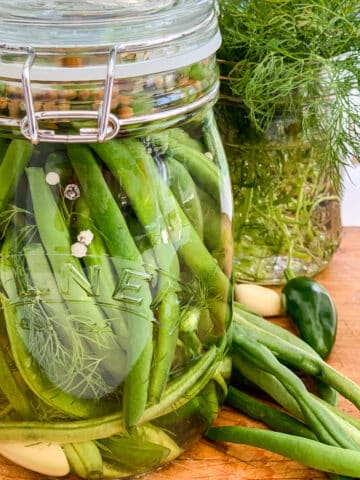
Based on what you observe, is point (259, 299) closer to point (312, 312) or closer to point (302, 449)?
point (312, 312)

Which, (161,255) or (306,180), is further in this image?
(306,180)

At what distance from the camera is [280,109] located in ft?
3.10

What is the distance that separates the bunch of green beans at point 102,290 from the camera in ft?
2.06

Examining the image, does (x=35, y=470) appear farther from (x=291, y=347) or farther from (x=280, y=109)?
(x=280, y=109)

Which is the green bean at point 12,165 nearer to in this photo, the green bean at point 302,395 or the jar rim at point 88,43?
the jar rim at point 88,43

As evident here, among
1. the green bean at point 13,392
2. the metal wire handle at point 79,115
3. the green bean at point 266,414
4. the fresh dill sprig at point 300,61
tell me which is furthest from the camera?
the fresh dill sprig at point 300,61

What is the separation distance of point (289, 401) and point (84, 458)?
0.22 metres

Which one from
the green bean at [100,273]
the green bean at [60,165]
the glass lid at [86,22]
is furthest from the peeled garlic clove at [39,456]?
the glass lid at [86,22]

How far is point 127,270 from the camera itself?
642 mm

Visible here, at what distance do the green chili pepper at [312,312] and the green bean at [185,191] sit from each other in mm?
275

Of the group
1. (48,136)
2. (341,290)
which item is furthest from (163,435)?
(341,290)

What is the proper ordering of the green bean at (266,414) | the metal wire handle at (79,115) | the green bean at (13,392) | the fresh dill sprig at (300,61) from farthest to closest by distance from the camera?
the fresh dill sprig at (300,61), the green bean at (266,414), the green bean at (13,392), the metal wire handle at (79,115)

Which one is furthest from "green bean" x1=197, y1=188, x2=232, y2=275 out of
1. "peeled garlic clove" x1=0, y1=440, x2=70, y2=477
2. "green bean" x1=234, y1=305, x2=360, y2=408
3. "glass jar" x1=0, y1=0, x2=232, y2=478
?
"peeled garlic clove" x1=0, y1=440, x2=70, y2=477

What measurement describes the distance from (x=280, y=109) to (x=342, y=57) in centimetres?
9
